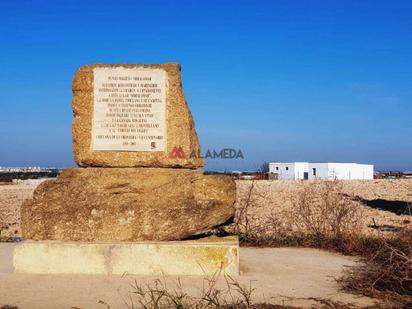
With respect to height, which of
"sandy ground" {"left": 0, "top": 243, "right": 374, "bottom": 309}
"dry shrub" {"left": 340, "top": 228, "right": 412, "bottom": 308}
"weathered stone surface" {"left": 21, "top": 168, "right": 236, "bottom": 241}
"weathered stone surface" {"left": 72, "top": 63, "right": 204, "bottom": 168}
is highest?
"weathered stone surface" {"left": 72, "top": 63, "right": 204, "bottom": 168}

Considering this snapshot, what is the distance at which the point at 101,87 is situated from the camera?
669 centimetres

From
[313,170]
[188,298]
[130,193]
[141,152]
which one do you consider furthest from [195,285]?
[313,170]

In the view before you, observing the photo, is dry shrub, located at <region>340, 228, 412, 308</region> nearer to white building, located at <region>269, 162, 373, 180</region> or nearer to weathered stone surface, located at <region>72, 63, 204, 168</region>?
weathered stone surface, located at <region>72, 63, 204, 168</region>

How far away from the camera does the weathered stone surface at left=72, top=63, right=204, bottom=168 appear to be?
665 cm

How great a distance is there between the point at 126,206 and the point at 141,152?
0.74 metres

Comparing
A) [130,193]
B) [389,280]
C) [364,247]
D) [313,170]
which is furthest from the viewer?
[313,170]

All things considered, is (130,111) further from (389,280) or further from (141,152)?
(389,280)

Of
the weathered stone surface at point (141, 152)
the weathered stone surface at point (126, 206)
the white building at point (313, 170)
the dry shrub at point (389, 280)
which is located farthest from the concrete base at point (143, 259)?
the white building at point (313, 170)

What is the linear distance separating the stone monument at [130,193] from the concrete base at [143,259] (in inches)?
0.5

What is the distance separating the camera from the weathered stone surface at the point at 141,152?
21.8 ft

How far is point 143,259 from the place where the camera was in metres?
6.13

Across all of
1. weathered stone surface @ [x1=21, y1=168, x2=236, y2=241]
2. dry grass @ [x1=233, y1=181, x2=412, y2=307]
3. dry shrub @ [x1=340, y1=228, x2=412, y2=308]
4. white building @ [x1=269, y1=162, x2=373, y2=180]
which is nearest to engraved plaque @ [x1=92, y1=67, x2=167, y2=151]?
weathered stone surface @ [x1=21, y1=168, x2=236, y2=241]

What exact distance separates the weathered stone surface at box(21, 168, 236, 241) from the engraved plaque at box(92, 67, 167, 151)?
1.19 feet

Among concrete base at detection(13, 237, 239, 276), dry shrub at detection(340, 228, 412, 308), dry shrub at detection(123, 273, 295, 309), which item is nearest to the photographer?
dry shrub at detection(123, 273, 295, 309)
